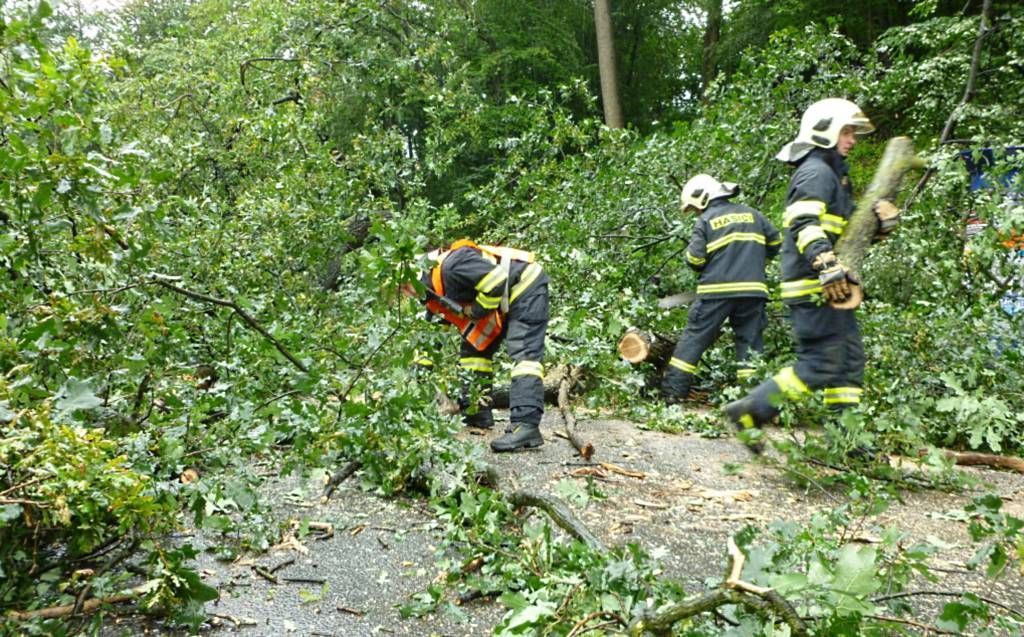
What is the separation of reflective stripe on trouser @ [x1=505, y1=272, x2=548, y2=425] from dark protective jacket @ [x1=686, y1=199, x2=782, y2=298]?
1599mm

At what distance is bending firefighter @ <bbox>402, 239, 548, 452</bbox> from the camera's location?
13.1ft

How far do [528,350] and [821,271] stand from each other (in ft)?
5.27

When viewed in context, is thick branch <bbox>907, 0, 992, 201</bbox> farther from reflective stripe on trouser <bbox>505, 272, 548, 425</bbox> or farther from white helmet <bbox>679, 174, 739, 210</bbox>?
reflective stripe on trouser <bbox>505, 272, 548, 425</bbox>

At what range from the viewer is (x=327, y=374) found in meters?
2.34

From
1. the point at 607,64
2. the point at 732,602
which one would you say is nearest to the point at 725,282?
the point at 732,602

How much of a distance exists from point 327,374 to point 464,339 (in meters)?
2.09

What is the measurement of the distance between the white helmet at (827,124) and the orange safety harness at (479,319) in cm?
163

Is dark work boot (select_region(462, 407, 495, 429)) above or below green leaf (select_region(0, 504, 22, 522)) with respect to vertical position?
below

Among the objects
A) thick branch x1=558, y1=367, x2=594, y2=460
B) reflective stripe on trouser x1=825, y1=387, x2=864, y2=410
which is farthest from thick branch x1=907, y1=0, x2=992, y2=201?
thick branch x1=558, y1=367, x2=594, y2=460

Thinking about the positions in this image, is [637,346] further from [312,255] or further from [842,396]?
[312,255]

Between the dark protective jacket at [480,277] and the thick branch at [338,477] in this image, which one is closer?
the thick branch at [338,477]

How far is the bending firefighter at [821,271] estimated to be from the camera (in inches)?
142

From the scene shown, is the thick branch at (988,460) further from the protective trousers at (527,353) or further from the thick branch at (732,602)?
the thick branch at (732,602)

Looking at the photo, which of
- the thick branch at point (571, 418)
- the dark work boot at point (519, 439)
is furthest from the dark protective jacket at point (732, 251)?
the dark work boot at point (519, 439)
